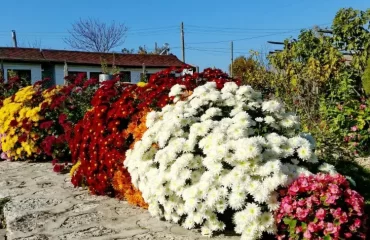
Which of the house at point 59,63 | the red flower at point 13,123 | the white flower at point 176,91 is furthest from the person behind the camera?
the house at point 59,63

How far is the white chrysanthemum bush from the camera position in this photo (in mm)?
2949

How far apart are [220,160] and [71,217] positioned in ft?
4.84

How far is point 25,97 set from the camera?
724 cm

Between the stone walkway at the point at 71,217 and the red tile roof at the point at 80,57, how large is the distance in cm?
2118

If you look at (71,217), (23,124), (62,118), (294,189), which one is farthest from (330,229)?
(23,124)

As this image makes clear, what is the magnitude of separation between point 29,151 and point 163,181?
4170 millimetres

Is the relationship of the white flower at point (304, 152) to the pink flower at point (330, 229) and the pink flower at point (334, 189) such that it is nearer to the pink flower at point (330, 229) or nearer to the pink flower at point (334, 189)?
the pink flower at point (334, 189)

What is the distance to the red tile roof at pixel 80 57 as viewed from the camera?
2691cm

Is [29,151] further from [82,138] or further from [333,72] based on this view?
[333,72]

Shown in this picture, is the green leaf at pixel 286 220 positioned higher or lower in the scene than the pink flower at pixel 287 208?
lower

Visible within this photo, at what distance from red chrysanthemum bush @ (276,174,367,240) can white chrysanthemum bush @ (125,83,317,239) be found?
0.12m

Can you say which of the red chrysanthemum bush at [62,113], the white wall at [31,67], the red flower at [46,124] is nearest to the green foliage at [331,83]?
the red chrysanthemum bush at [62,113]

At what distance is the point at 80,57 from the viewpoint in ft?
96.3

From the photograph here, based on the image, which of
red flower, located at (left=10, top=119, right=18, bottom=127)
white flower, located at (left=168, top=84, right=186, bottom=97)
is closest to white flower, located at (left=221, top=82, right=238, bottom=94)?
white flower, located at (left=168, top=84, right=186, bottom=97)
